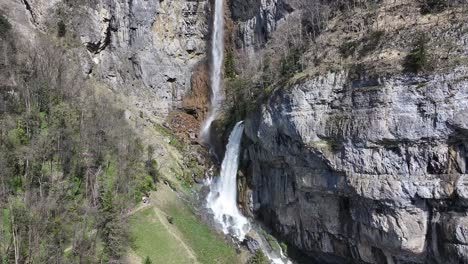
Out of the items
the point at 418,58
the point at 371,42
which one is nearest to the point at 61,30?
the point at 371,42

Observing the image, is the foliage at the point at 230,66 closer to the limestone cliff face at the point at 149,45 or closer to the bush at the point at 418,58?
the limestone cliff face at the point at 149,45

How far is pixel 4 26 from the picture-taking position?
39.9 m

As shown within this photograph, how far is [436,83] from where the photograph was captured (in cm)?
2441

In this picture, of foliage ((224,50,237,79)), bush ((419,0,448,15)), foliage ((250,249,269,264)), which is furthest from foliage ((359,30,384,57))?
foliage ((224,50,237,79))

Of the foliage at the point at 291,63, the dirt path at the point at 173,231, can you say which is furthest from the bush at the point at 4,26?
the foliage at the point at 291,63

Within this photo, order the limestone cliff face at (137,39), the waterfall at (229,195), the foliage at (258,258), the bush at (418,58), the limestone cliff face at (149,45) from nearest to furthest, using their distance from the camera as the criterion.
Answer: the bush at (418,58), the foliage at (258,258), the waterfall at (229,195), the limestone cliff face at (137,39), the limestone cliff face at (149,45)

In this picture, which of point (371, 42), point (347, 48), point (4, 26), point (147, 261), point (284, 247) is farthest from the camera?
point (4, 26)

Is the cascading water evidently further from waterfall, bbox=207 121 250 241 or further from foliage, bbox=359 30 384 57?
foliage, bbox=359 30 384 57

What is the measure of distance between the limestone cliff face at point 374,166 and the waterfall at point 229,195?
17.1 ft

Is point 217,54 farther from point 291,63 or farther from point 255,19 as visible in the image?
point 291,63

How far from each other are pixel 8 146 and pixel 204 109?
26.5 metres

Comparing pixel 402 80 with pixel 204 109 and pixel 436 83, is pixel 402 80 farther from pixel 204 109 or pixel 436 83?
pixel 204 109

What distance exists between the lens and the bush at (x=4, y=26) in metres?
39.4

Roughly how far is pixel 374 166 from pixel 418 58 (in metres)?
8.08
